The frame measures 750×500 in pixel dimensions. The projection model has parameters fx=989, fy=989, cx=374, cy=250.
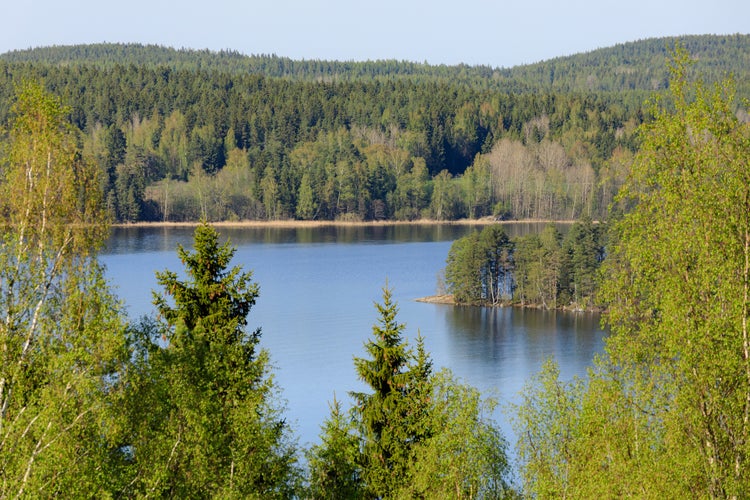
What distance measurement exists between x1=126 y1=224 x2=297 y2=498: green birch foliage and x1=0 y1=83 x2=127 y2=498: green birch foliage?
0.69 meters

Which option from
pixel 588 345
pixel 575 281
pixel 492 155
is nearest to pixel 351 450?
pixel 588 345

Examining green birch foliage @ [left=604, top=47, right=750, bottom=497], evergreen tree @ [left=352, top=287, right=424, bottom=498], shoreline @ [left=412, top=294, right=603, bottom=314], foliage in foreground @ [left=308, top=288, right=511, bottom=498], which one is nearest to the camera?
green birch foliage @ [left=604, top=47, right=750, bottom=497]

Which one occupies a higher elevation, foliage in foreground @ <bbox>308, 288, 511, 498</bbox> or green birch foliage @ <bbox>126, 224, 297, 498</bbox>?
green birch foliage @ <bbox>126, 224, 297, 498</bbox>

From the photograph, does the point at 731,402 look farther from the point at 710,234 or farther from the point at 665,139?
the point at 665,139

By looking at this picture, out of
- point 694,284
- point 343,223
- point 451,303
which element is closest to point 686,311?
point 694,284

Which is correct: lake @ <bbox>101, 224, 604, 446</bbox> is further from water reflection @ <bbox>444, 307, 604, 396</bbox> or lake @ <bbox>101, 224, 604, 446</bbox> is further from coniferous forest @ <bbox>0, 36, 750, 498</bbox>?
coniferous forest @ <bbox>0, 36, 750, 498</bbox>

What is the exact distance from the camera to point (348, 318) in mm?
73562

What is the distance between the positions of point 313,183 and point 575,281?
301ft

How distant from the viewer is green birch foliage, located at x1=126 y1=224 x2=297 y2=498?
16109 millimetres

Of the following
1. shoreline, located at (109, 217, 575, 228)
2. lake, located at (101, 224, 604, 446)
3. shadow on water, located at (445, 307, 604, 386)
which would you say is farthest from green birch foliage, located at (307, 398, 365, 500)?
shoreline, located at (109, 217, 575, 228)

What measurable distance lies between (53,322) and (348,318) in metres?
57.8

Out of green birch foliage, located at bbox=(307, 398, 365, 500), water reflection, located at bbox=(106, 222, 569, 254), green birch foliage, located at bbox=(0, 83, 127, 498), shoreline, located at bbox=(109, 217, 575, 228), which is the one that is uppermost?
green birch foliage, located at bbox=(0, 83, 127, 498)

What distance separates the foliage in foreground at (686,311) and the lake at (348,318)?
12.8 meters

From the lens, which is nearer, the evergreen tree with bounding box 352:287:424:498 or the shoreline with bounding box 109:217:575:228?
the evergreen tree with bounding box 352:287:424:498
